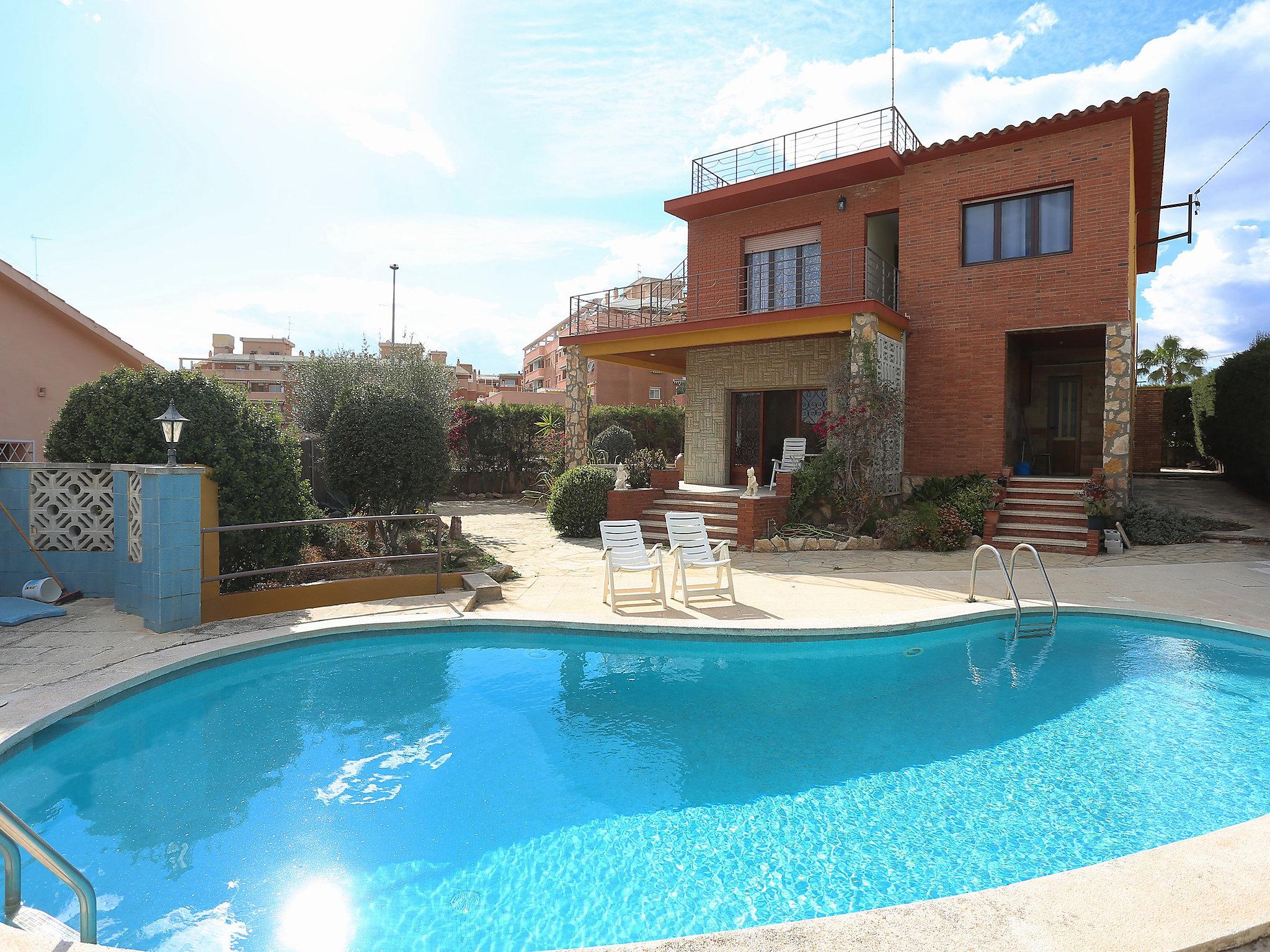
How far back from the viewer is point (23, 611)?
666 cm

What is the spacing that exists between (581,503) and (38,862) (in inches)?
439

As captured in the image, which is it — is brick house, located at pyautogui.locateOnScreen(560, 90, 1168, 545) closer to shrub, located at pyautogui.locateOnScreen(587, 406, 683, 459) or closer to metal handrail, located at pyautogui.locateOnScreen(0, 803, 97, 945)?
shrub, located at pyautogui.locateOnScreen(587, 406, 683, 459)

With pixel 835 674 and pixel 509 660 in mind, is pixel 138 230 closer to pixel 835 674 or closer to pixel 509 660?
pixel 509 660

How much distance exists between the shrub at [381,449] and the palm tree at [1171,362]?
38.0m

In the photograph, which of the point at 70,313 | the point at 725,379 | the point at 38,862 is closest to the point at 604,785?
the point at 38,862

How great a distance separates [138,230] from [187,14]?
638 cm

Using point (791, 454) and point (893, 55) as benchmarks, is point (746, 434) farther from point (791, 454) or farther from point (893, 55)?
point (893, 55)

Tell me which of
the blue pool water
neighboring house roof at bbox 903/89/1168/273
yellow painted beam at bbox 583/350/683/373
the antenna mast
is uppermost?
the antenna mast

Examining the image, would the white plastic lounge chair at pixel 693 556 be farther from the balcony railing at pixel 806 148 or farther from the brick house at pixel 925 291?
the balcony railing at pixel 806 148

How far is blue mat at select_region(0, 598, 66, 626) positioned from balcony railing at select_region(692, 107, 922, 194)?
14656mm

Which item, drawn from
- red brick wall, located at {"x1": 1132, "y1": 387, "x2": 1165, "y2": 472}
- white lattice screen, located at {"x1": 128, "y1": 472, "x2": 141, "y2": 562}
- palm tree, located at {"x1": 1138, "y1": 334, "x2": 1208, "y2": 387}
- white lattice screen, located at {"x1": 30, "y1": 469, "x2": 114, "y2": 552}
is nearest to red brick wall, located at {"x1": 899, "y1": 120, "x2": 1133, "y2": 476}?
red brick wall, located at {"x1": 1132, "y1": 387, "x2": 1165, "y2": 472}

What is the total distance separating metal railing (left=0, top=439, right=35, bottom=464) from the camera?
1254 cm

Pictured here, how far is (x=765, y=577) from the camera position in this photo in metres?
9.61

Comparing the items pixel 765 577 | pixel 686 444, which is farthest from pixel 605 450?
pixel 765 577
